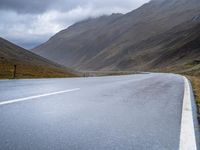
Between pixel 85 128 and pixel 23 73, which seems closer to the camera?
pixel 85 128

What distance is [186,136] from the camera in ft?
14.1

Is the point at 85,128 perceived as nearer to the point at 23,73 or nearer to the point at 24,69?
the point at 23,73

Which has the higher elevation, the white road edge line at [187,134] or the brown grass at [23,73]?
the brown grass at [23,73]

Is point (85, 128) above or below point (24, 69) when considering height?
below

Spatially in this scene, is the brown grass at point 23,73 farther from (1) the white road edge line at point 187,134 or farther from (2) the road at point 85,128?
(1) the white road edge line at point 187,134

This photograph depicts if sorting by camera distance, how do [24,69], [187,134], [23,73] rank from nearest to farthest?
[187,134] < [23,73] < [24,69]

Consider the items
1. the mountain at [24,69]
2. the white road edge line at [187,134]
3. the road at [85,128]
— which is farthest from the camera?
the mountain at [24,69]

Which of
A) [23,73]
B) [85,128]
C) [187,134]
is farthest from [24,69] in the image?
[187,134]

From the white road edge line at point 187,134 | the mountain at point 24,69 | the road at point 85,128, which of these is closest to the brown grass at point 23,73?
the mountain at point 24,69

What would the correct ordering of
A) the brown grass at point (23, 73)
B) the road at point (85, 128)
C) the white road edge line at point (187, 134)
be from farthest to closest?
the brown grass at point (23, 73)
the white road edge line at point (187, 134)
the road at point (85, 128)

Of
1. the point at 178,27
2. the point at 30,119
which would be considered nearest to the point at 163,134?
the point at 30,119

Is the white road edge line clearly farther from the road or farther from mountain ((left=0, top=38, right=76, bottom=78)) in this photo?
mountain ((left=0, top=38, right=76, bottom=78))

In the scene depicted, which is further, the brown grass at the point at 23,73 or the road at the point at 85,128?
the brown grass at the point at 23,73

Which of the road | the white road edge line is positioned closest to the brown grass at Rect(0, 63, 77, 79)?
the road
